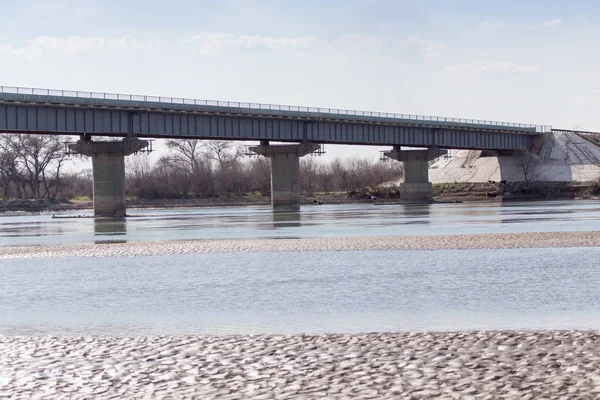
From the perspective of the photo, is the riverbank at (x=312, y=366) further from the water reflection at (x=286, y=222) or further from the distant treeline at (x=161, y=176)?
the distant treeline at (x=161, y=176)

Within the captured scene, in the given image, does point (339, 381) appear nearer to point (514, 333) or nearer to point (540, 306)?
point (514, 333)

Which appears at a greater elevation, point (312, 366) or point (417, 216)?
point (417, 216)

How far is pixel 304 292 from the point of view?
24781 millimetres

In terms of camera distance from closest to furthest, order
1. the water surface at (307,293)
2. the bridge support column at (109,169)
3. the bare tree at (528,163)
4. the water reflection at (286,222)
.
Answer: the water surface at (307,293) → the water reflection at (286,222) → the bridge support column at (109,169) → the bare tree at (528,163)

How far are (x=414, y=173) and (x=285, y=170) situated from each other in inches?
1053

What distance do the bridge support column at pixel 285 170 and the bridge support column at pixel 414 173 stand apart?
2346cm

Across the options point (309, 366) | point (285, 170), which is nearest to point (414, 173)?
point (285, 170)

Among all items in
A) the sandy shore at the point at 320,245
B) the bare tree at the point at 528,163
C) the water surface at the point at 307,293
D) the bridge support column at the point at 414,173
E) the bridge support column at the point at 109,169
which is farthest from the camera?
the bare tree at the point at 528,163

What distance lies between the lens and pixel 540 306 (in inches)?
821

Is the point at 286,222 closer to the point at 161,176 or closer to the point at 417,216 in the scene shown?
the point at 417,216

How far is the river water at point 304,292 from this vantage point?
19234mm

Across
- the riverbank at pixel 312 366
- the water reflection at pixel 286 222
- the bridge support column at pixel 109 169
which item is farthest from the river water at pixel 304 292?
the bridge support column at pixel 109 169

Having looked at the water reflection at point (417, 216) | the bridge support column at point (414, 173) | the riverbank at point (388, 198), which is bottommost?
the water reflection at point (417, 216)

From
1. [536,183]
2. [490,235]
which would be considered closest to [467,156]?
[536,183]
